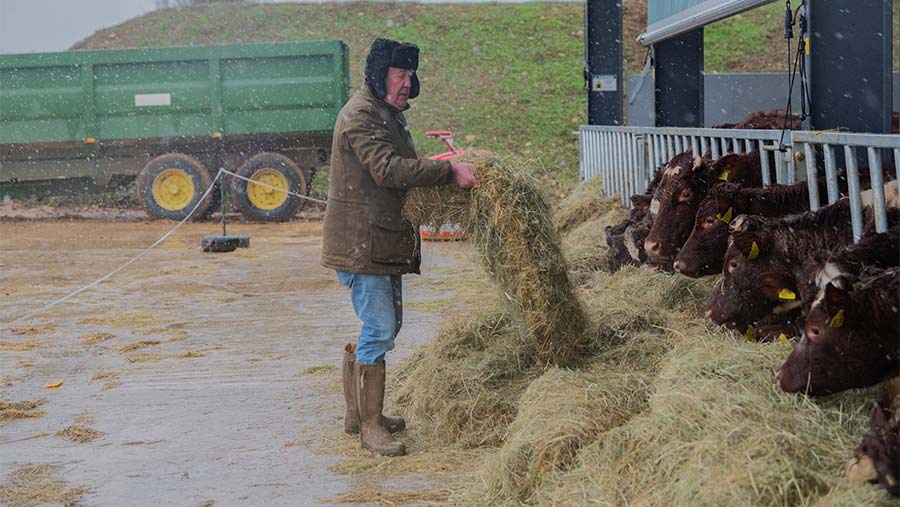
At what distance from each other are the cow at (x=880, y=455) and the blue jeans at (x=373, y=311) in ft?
8.77

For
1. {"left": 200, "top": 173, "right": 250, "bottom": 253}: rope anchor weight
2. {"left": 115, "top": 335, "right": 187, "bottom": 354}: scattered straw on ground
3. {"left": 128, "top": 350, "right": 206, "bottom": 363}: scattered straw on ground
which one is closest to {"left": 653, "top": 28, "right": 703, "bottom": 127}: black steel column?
{"left": 200, "top": 173, "right": 250, "bottom": 253}: rope anchor weight

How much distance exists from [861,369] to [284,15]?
34.5 m

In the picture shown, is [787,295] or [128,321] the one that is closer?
[787,295]

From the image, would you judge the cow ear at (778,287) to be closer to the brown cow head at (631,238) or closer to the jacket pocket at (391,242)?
the jacket pocket at (391,242)

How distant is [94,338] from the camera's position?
8.81 metres

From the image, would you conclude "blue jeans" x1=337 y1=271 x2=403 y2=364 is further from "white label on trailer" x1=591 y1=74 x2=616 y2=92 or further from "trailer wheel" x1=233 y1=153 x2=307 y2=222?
"trailer wheel" x1=233 y1=153 x2=307 y2=222

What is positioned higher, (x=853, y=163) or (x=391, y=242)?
(x=853, y=163)

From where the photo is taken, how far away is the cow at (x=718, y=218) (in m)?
6.27

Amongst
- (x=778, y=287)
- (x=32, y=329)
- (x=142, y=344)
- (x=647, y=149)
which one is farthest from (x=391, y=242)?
(x=647, y=149)

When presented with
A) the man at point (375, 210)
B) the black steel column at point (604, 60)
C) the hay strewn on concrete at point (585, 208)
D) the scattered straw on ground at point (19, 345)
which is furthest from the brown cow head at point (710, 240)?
the black steel column at point (604, 60)

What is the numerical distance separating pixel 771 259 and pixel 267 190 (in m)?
14.6

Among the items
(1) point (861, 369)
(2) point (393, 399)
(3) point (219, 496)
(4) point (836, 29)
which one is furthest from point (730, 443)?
(4) point (836, 29)

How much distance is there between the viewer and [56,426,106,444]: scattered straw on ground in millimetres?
5944

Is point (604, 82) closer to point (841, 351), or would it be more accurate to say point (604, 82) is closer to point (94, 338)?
point (94, 338)
